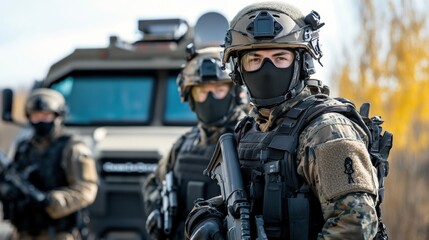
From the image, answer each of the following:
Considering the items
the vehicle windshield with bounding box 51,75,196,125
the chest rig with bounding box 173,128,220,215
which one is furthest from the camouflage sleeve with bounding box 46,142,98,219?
the chest rig with bounding box 173,128,220,215

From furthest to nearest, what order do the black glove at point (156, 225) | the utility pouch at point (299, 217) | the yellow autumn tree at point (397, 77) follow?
the yellow autumn tree at point (397, 77) < the black glove at point (156, 225) < the utility pouch at point (299, 217)

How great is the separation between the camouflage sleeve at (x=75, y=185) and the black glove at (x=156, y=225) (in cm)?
153

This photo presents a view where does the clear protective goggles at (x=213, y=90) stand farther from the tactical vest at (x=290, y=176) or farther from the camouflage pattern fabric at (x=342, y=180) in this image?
the camouflage pattern fabric at (x=342, y=180)

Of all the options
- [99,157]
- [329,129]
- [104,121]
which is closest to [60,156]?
[99,157]

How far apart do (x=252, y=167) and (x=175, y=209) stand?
5.17 feet

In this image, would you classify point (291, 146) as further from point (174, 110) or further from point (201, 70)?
point (174, 110)

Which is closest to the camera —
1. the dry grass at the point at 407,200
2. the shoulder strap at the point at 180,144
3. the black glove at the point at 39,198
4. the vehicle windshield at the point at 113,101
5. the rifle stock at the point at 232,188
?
the rifle stock at the point at 232,188

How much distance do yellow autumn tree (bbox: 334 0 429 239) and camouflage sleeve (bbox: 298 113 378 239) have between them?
9073mm

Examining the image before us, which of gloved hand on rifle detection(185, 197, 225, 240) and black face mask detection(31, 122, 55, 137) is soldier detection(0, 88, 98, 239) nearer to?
black face mask detection(31, 122, 55, 137)

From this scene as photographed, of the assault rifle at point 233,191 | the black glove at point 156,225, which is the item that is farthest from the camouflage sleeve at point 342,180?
the black glove at point 156,225

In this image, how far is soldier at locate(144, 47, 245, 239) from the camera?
496 centimetres

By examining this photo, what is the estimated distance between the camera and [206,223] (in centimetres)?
343

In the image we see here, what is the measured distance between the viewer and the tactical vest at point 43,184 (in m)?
6.54

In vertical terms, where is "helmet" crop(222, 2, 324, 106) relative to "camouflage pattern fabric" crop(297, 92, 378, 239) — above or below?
above
